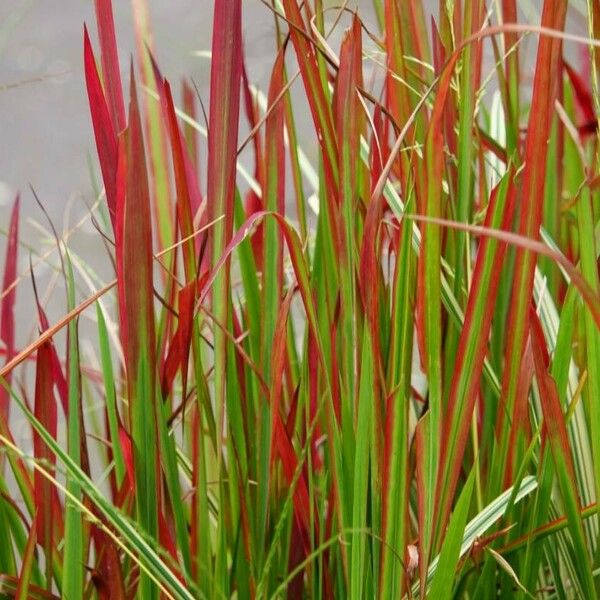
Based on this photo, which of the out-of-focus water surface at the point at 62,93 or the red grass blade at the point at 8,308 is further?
the out-of-focus water surface at the point at 62,93

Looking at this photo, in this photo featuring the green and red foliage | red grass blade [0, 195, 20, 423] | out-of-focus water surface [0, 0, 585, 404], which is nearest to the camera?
the green and red foliage

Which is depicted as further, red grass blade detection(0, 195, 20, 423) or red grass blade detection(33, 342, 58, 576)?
red grass blade detection(0, 195, 20, 423)

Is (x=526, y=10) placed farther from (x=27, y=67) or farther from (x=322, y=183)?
(x=27, y=67)

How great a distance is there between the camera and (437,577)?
0.43m

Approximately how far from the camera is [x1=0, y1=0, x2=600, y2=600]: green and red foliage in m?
0.41

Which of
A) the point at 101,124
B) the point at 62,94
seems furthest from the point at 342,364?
the point at 62,94

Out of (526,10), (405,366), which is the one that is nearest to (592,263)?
(405,366)

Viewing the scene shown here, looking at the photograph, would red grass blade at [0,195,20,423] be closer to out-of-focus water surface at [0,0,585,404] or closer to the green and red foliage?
the green and red foliage

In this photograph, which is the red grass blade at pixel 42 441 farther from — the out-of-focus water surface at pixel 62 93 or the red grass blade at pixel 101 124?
the out-of-focus water surface at pixel 62 93

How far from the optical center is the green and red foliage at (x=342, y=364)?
16.3 inches

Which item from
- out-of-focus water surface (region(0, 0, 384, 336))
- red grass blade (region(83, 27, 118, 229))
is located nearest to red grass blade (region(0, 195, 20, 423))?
red grass blade (region(83, 27, 118, 229))

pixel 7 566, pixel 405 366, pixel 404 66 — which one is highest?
pixel 404 66

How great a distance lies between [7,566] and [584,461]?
320 millimetres

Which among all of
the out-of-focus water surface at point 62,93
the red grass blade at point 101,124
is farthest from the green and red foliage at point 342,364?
the out-of-focus water surface at point 62,93
